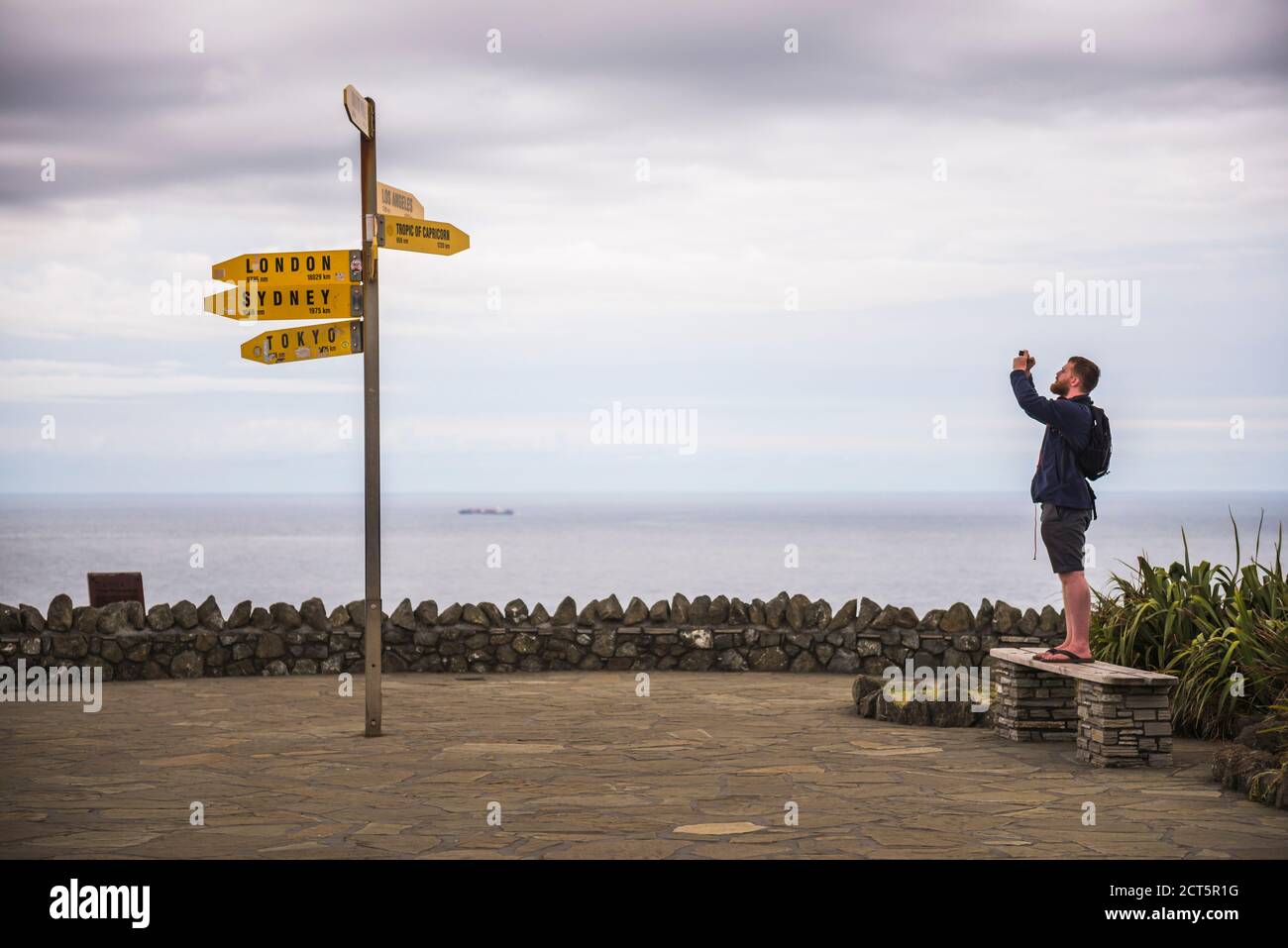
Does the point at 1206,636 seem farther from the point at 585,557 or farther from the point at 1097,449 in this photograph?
the point at 585,557

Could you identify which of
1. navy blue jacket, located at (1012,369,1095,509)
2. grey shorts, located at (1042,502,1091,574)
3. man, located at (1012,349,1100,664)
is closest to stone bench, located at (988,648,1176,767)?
man, located at (1012,349,1100,664)

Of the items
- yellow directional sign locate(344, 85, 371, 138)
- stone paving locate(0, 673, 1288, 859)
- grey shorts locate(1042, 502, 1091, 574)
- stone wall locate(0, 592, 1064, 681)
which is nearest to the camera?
stone paving locate(0, 673, 1288, 859)

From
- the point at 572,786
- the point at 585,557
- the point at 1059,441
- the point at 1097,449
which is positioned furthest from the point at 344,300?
the point at 585,557

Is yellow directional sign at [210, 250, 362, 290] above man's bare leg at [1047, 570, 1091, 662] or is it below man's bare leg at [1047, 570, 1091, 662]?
above

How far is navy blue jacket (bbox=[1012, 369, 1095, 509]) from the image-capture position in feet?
29.0

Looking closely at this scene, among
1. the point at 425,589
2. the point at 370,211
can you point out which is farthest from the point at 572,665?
the point at 425,589

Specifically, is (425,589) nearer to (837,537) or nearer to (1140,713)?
(837,537)

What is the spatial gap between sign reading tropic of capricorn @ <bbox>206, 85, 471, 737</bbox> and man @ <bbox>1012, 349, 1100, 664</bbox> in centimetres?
444

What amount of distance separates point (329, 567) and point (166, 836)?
78146 millimetres

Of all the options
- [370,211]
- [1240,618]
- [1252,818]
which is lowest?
[1252,818]

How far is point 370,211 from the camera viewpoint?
31.9 feet

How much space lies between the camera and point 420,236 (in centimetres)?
996

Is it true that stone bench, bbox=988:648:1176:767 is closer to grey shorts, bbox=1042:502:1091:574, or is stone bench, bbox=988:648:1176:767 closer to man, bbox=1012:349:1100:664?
man, bbox=1012:349:1100:664

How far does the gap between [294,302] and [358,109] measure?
4.68 feet
